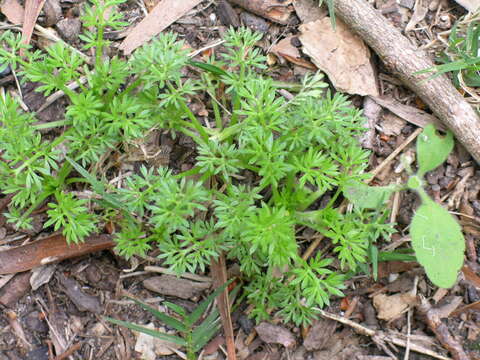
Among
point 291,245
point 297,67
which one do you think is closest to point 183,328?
point 291,245

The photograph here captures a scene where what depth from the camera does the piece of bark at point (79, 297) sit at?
10.0ft

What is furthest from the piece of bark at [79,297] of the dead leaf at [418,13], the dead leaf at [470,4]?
the dead leaf at [470,4]

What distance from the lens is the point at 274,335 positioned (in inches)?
119

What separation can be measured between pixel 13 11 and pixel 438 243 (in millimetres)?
2897

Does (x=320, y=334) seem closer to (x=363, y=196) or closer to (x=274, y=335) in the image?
(x=274, y=335)

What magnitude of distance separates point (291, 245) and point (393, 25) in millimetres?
1644

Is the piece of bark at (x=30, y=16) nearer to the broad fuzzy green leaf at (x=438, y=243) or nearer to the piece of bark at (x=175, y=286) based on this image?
the piece of bark at (x=175, y=286)

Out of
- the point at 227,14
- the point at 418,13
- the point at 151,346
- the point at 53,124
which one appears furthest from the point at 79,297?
the point at 418,13

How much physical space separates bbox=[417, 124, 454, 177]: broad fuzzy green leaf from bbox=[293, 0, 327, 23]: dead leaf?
0.99 metres

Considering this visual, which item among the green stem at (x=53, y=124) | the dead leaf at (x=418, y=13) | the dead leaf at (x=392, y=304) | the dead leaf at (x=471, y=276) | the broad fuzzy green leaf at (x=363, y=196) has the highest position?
the dead leaf at (x=418, y=13)

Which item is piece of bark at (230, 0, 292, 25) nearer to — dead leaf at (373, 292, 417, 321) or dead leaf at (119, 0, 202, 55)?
dead leaf at (119, 0, 202, 55)

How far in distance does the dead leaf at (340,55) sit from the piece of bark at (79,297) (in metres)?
1.94

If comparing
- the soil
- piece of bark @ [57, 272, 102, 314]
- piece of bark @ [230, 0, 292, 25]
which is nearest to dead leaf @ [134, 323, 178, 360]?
the soil

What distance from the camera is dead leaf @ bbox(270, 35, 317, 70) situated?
10.7 ft
